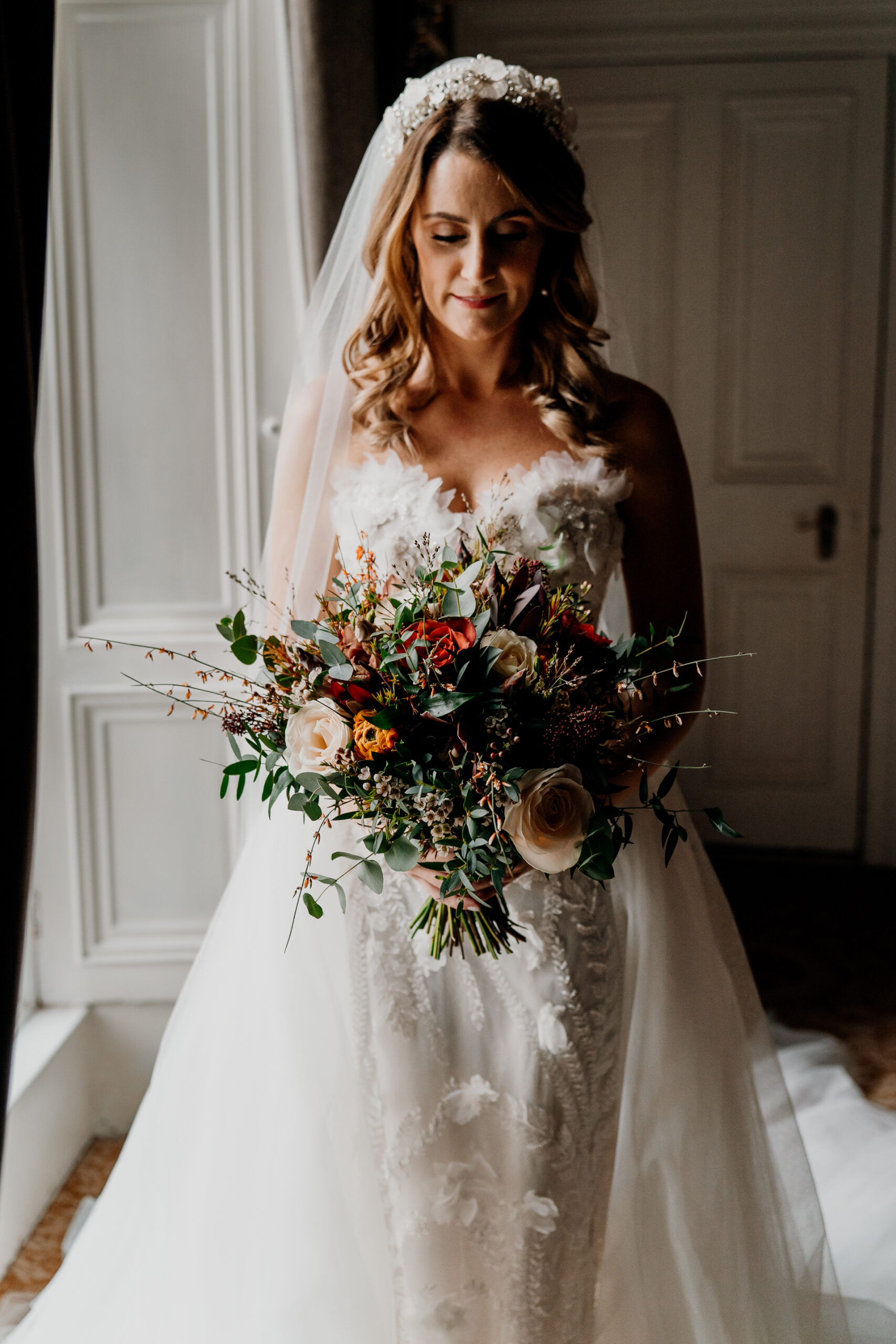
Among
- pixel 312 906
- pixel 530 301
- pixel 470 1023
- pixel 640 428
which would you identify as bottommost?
pixel 470 1023

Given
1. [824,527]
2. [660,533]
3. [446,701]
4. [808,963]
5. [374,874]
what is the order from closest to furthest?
[446,701] → [374,874] → [660,533] → [808,963] → [824,527]

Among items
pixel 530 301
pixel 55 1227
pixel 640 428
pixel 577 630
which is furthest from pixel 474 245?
pixel 55 1227

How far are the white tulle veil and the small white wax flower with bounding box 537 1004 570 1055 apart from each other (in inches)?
7.8

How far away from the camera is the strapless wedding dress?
1.52 meters

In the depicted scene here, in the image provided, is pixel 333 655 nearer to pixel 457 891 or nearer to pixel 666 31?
pixel 457 891

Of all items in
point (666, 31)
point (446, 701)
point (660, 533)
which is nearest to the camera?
point (446, 701)

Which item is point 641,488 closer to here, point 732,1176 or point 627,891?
point 627,891

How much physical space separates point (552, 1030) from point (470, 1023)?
121 millimetres

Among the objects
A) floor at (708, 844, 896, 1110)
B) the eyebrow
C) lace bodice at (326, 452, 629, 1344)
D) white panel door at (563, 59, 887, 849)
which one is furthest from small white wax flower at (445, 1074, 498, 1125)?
white panel door at (563, 59, 887, 849)

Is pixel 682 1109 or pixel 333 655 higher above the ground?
pixel 333 655

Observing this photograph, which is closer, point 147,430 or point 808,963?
point 147,430

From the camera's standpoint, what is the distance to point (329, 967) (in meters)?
1.67

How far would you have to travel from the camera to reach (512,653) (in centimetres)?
123

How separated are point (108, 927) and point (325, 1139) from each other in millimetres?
1418
